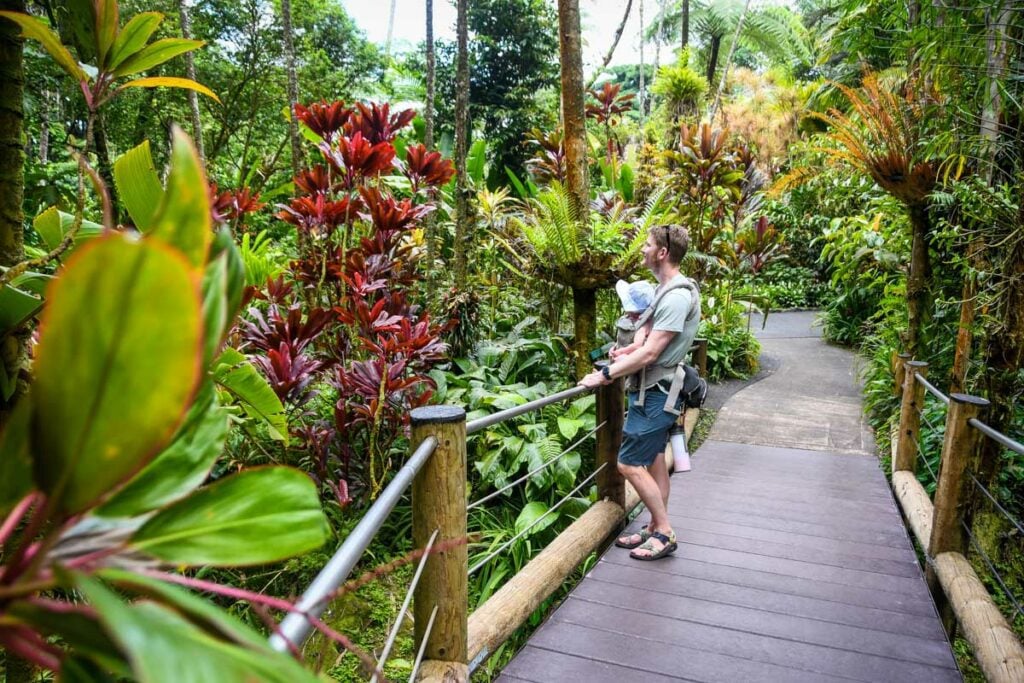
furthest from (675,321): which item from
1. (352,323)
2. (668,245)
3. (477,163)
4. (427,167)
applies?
(477,163)

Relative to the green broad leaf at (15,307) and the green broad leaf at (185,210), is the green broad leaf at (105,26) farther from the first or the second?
the green broad leaf at (185,210)

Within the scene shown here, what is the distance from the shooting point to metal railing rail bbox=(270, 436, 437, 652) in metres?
0.67

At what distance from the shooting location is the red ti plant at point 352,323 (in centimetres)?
283

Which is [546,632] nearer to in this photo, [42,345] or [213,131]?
[42,345]

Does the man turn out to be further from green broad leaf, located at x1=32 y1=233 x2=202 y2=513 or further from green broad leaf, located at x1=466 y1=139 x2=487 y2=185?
green broad leaf, located at x1=466 y1=139 x2=487 y2=185

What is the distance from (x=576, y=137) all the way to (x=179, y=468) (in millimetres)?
4150

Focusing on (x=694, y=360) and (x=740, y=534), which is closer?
(x=740, y=534)

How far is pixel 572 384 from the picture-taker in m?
4.72

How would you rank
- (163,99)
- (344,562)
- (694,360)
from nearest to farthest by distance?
(344,562), (694,360), (163,99)

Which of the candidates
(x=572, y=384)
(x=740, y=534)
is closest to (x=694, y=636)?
(x=740, y=534)

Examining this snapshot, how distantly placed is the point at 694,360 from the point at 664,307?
3122mm

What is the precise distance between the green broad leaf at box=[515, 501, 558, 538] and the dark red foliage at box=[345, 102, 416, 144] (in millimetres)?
2109

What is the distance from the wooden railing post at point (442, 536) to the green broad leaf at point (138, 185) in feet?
2.44

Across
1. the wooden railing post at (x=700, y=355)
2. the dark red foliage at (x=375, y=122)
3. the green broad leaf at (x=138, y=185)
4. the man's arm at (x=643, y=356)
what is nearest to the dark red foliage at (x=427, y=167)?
the dark red foliage at (x=375, y=122)
